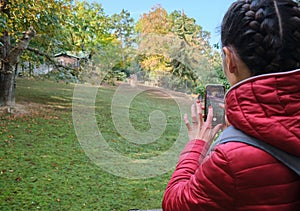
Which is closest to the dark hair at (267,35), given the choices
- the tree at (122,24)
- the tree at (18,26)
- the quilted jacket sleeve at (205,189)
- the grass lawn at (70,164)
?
the quilted jacket sleeve at (205,189)

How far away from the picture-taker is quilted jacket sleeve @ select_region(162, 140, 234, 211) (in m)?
0.37

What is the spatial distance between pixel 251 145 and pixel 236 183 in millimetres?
51

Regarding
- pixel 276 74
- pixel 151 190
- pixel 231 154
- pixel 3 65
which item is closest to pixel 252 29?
pixel 276 74

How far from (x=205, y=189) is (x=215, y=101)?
30 centimetres

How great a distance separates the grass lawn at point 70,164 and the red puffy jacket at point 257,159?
32.3 inches

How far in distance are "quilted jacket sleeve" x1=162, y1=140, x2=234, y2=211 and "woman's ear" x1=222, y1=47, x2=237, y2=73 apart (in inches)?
5.0

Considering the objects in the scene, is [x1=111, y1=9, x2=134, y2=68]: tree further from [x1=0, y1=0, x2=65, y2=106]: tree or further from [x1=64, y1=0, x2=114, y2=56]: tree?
[x1=0, y1=0, x2=65, y2=106]: tree

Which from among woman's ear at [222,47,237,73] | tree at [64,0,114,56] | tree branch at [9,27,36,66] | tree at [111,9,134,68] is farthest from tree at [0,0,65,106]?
woman's ear at [222,47,237,73]

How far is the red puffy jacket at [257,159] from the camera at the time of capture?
14.2 inches

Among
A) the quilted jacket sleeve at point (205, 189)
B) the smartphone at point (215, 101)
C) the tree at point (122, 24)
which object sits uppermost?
the tree at point (122, 24)

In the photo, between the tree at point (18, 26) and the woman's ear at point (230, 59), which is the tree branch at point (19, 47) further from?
the woman's ear at point (230, 59)

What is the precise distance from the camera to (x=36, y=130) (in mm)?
4020

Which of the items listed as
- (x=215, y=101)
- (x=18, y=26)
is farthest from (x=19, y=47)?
(x=215, y=101)

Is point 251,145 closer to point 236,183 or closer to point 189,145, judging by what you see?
point 236,183
